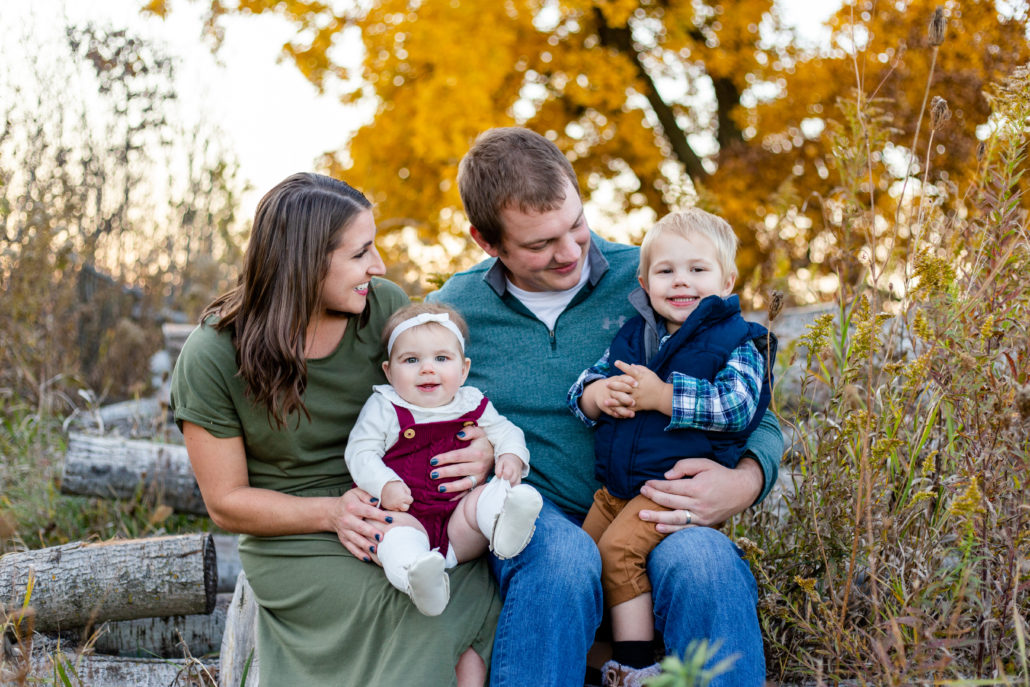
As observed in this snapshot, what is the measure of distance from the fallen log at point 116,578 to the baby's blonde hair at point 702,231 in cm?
167

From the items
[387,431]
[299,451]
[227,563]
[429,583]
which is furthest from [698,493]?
[227,563]

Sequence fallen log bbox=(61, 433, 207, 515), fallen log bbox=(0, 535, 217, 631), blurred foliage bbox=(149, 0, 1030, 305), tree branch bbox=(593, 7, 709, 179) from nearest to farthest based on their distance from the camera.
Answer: fallen log bbox=(0, 535, 217, 631)
fallen log bbox=(61, 433, 207, 515)
blurred foliage bbox=(149, 0, 1030, 305)
tree branch bbox=(593, 7, 709, 179)

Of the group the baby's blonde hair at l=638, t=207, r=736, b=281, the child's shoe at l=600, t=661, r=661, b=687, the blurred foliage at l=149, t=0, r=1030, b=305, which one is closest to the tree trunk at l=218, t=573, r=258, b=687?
the child's shoe at l=600, t=661, r=661, b=687

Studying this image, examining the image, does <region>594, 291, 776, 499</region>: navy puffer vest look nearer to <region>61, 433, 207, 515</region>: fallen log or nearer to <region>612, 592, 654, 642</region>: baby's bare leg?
<region>612, 592, 654, 642</region>: baby's bare leg

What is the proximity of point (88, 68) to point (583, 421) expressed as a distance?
4.27m

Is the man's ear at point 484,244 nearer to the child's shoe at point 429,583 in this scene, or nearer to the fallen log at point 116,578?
the child's shoe at point 429,583

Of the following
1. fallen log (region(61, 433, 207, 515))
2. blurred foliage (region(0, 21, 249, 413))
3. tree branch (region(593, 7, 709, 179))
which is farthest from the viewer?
tree branch (region(593, 7, 709, 179))

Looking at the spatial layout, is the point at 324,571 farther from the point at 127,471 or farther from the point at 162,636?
the point at 127,471

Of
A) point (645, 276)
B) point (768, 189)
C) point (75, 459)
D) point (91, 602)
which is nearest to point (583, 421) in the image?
point (645, 276)

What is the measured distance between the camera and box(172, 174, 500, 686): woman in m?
2.18

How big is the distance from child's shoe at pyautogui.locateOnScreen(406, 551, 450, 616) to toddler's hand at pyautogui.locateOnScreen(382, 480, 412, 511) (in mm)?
196

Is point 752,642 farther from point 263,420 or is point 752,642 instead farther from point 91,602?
point 91,602

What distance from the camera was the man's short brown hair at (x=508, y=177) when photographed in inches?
99.7

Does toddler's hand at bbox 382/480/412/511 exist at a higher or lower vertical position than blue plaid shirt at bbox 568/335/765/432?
lower
